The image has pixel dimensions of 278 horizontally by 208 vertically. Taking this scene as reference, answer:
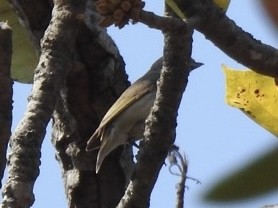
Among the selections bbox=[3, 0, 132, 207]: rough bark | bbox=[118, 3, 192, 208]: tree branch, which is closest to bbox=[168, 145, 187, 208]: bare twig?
bbox=[118, 3, 192, 208]: tree branch

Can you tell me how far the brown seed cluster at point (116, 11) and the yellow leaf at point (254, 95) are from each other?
18 cm

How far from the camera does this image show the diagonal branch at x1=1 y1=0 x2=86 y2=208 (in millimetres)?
1068

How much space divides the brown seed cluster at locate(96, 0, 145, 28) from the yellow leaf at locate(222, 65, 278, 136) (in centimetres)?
18

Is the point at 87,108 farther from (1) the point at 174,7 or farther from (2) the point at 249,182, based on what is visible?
(2) the point at 249,182

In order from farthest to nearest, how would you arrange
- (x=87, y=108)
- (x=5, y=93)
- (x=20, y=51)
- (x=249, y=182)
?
1. (x=87, y=108)
2. (x=20, y=51)
3. (x=5, y=93)
4. (x=249, y=182)

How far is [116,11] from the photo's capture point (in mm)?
577

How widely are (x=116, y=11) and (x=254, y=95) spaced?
0.86ft

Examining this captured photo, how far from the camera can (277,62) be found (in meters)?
0.78

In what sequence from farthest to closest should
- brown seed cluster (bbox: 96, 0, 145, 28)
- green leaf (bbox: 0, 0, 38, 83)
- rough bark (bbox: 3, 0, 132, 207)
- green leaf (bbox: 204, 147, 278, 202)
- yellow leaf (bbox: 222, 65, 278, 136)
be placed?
rough bark (bbox: 3, 0, 132, 207) → green leaf (bbox: 0, 0, 38, 83) → yellow leaf (bbox: 222, 65, 278, 136) → brown seed cluster (bbox: 96, 0, 145, 28) → green leaf (bbox: 204, 147, 278, 202)

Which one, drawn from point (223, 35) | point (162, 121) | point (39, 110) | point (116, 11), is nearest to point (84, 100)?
point (162, 121)

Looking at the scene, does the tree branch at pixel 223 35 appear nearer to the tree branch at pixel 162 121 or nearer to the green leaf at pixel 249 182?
the tree branch at pixel 162 121

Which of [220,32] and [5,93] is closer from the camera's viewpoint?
[220,32]

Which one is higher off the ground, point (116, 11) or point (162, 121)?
point (162, 121)

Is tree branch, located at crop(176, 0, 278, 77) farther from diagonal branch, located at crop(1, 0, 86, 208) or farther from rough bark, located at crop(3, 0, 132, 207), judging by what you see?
rough bark, located at crop(3, 0, 132, 207)
